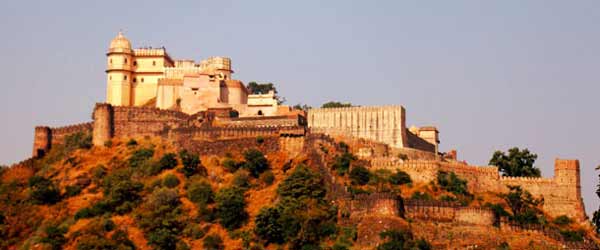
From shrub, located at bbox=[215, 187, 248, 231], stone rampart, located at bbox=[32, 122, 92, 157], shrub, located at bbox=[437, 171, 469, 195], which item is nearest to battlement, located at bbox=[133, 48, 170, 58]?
stone rampart, located at bbox=[32, 122, 92, 157]

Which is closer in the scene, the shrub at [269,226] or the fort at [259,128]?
the shrub at [269,226]

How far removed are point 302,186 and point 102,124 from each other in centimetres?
1655

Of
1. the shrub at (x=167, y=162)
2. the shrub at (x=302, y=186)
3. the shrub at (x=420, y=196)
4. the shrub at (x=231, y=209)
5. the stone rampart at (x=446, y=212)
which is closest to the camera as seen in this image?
the stone rampart at (x=446, y=212)

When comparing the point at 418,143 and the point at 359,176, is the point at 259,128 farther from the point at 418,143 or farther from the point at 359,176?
the point at 418,143

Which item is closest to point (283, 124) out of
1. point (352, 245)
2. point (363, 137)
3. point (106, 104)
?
point (363, 137)

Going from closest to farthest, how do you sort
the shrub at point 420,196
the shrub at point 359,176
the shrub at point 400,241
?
the shrub at point 400,241
the shrub at point 420,196
the shrub at point 359,176

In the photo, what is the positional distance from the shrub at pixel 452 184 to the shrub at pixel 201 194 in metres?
12.6

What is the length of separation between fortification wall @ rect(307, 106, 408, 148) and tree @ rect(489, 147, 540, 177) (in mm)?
5649

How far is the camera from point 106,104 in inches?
3585

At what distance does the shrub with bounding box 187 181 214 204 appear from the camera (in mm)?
82625

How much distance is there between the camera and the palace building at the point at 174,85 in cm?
9462

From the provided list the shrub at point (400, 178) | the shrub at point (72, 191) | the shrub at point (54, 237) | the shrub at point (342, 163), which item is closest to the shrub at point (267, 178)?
the shrub at point (342, 163)

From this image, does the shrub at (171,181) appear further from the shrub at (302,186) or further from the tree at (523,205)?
the tree at (523,205)

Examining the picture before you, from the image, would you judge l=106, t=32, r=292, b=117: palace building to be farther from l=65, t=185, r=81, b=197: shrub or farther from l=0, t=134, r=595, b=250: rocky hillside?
l=65, t=185, r=81, b=197: shrub
